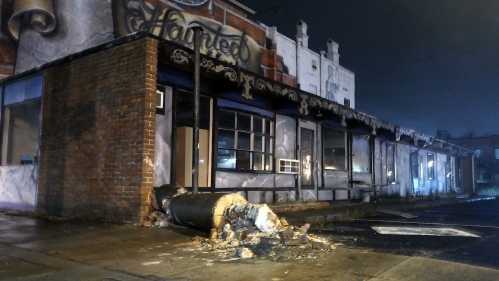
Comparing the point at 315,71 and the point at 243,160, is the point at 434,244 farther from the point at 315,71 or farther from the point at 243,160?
the point at 315,71

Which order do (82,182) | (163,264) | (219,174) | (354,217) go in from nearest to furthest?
(163,264)
(82,182)
(219,174)
(354,217)

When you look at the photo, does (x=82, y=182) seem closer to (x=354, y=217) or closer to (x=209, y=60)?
(x=209, y=60)

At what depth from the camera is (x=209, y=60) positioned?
1015 cm

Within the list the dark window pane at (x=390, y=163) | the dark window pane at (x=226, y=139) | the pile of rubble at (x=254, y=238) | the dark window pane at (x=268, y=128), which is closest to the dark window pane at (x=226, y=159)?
the dark window pane at (x=226, y=139)

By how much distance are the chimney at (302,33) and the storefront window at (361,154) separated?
1115 cm

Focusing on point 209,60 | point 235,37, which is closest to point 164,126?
point 209,60

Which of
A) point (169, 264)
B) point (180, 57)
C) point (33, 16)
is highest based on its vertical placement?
point (33, 16)

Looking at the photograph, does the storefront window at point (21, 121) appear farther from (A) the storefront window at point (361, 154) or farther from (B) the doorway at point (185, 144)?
(A) the storefront window at point (361, 154)

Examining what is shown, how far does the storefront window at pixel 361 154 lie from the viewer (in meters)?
18.2

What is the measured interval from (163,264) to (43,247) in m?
2.17

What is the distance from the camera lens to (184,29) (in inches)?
732

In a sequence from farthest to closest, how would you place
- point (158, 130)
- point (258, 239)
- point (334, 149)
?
1. point (334, 149)
2. point (158, 130)
3. point (258, 239)

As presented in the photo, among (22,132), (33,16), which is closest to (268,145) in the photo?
(22,132)

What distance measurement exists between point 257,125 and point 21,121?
6835 millimetres
